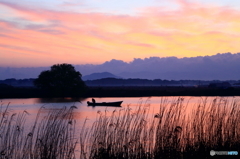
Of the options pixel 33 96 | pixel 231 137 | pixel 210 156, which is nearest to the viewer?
pixel 210 156

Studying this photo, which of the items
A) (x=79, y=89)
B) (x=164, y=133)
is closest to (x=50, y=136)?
(x=164, y=133)

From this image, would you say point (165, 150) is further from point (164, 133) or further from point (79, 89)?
point (79, 89)

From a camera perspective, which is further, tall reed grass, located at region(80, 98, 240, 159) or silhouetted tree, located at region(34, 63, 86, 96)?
silhouetted tree, located at region(34, 63, 86, 96)

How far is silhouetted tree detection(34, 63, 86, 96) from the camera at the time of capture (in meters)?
56.8

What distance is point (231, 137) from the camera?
8945 millimetres

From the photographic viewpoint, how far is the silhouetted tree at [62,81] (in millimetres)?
56844

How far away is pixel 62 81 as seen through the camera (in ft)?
188

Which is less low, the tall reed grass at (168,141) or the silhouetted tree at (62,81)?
the silhouetted tree at (62,81)

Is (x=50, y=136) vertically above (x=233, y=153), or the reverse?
(x=50, y=136)

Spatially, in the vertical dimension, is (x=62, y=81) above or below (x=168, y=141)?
above

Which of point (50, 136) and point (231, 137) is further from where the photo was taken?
point (231, 137)

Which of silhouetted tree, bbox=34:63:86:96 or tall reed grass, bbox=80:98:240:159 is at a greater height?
silhouetted tree, bbox=34:63:86:96

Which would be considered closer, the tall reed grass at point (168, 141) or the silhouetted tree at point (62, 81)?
the tall reed grass at point (168, 141)

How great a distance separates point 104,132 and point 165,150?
1.66 m
